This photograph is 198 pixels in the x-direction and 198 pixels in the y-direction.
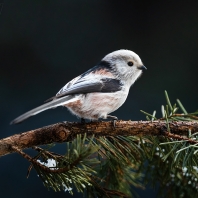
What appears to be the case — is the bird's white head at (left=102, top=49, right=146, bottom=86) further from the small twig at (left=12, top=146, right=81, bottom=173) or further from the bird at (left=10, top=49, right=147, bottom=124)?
the small twig at (left=12, top=146, right=81, bottom=173)

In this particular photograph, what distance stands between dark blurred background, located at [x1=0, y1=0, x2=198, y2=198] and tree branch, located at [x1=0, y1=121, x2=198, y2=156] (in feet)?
1.20

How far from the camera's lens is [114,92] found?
0.80 metres

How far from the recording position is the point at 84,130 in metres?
0.64

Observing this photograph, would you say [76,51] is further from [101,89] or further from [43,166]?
[43,166]

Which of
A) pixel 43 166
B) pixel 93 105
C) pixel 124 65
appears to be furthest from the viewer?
pixel 124 65

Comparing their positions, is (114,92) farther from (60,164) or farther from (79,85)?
(60,164)

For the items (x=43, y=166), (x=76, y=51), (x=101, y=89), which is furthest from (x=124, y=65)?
(x=43, y=166)

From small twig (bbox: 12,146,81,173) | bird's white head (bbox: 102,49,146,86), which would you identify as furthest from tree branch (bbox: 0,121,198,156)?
bird's white head (bbox: 102,49,146,86)

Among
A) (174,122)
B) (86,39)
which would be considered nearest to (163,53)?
(86,39)

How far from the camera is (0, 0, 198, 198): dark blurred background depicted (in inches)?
39.4

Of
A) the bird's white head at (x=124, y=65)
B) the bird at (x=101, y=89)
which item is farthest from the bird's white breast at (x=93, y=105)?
the bird's white head at (x=124, y=65)

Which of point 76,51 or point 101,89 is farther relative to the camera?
point 76,51

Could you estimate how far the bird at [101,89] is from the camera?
72 centimetres

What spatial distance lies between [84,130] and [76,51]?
0.46m
